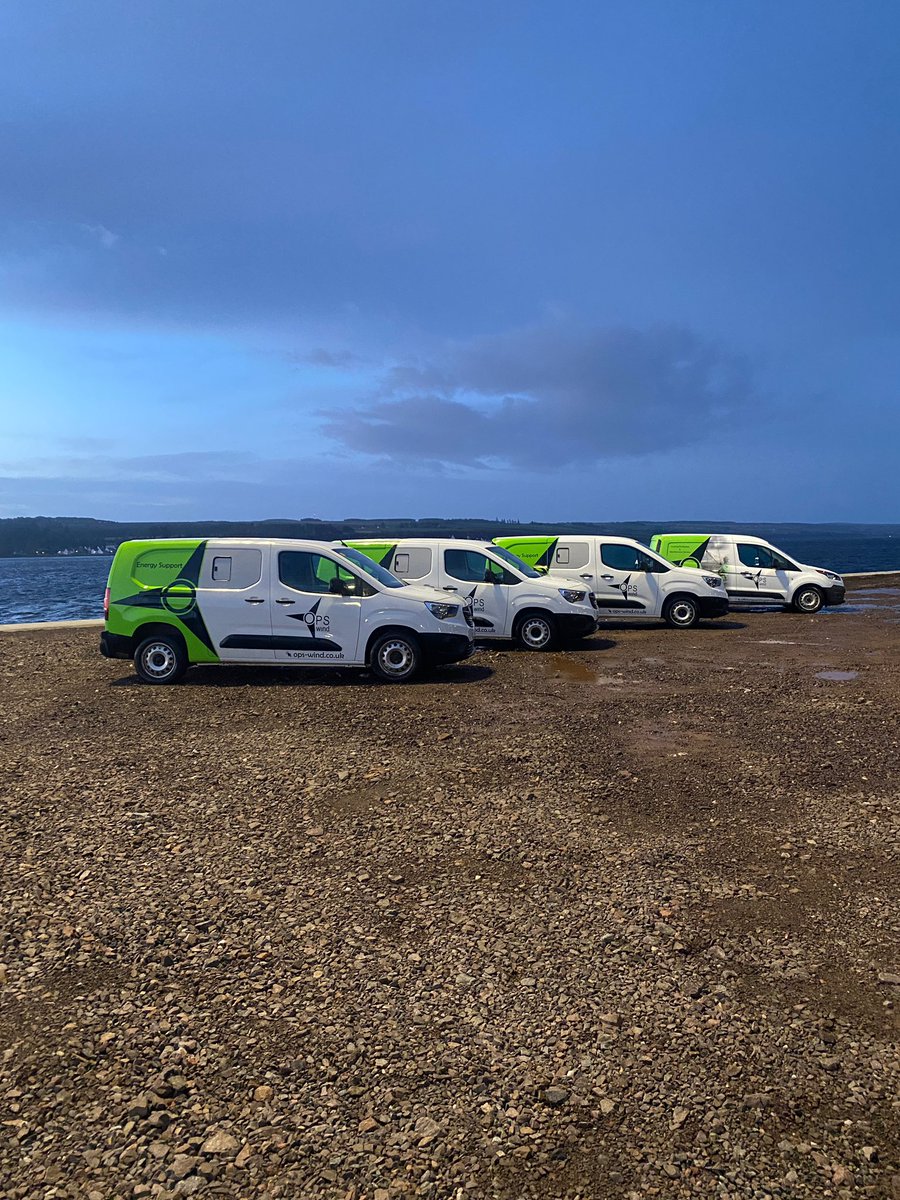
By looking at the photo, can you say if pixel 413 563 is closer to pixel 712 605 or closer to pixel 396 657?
pixel 396 657

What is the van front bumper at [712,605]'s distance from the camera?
55.3 feet

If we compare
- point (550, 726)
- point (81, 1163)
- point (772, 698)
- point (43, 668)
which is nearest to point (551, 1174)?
point (81, 1163)

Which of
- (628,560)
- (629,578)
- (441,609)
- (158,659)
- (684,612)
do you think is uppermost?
(628,560)

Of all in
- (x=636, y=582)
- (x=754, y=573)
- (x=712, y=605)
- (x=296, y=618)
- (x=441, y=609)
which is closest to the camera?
(x=296, y=618)

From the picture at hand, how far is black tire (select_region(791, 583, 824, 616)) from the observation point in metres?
20.0

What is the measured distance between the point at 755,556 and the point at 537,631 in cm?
920

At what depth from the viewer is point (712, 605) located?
16.9 m

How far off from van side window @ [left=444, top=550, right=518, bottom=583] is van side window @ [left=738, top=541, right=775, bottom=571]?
29.6 feet

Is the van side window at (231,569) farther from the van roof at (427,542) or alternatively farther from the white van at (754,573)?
the white van at (754,573)

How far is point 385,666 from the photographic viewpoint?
1071 cm

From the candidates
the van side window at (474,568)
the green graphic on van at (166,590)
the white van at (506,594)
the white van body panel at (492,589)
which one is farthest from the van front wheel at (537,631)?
the green graphic on van at (166,590)

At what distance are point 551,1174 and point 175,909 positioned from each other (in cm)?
252

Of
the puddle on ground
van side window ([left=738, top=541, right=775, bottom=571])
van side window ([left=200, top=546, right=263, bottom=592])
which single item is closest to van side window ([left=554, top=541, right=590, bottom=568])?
the puddle on ground

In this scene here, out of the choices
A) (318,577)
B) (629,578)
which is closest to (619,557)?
(629,578)
